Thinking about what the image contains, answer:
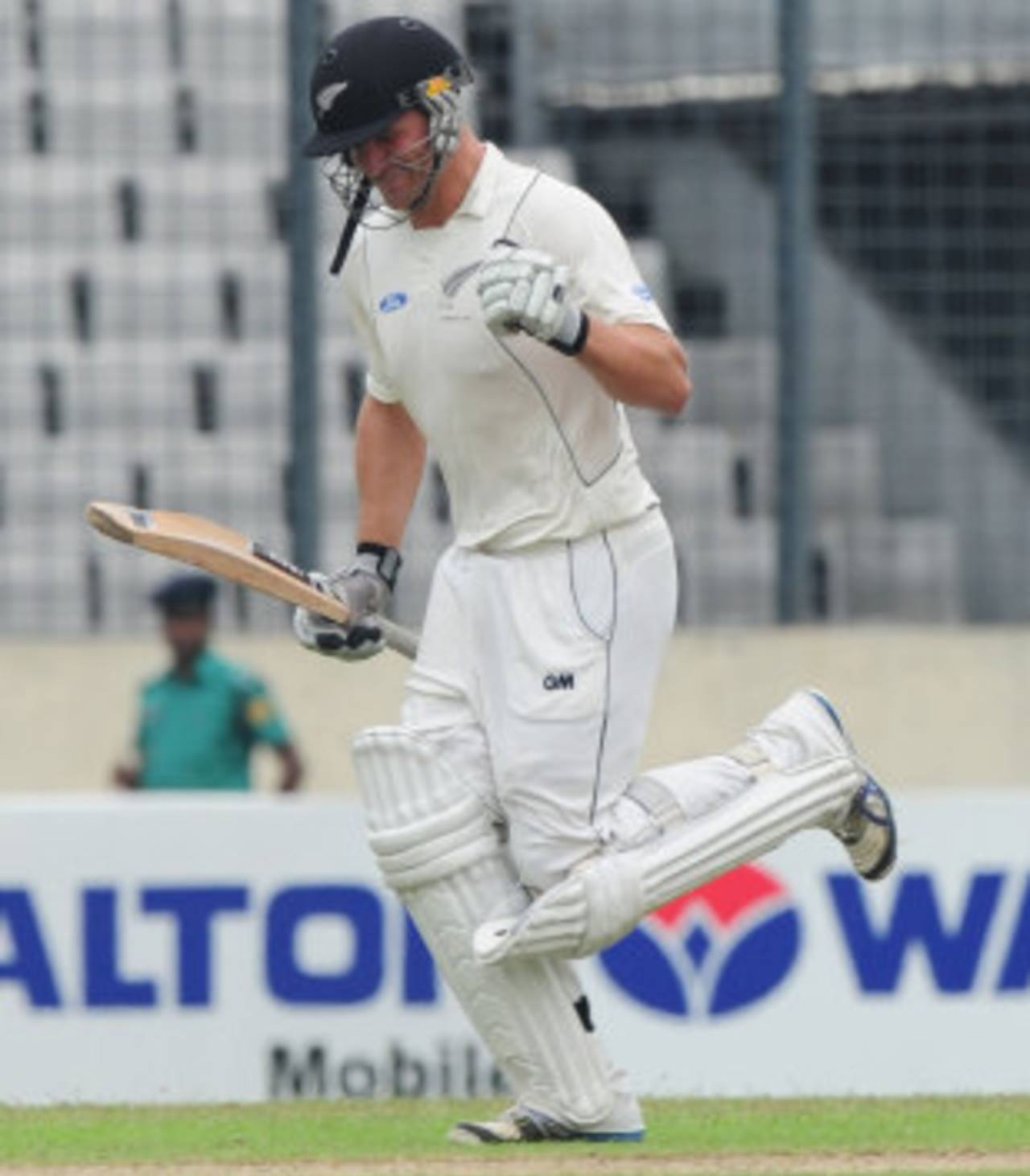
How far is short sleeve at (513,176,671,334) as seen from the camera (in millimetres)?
6754

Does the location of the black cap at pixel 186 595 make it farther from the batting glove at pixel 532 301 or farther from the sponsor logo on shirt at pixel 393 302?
the batting glove at pixel 532 301

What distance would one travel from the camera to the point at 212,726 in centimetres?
1205

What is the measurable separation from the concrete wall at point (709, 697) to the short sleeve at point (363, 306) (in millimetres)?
5660

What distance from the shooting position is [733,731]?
13.0 metres

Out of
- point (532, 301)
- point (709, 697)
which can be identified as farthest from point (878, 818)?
point (709, 697)

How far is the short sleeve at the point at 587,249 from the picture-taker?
6754mm

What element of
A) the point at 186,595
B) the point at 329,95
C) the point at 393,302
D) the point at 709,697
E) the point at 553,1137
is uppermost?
the point at 329,95

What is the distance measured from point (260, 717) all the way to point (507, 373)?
529 cm

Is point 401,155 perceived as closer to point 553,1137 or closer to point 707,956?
point 553,1137

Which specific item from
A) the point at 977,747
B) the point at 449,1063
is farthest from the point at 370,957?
the point at 977,747

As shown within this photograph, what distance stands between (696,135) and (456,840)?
6088 millimetres

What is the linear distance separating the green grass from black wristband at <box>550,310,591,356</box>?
54.4 inches

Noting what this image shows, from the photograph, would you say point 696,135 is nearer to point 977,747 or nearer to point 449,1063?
point 977,747

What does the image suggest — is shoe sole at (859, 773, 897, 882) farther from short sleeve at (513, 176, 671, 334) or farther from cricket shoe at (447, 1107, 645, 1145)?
short sleeve at (513, 176, 671, 334)
